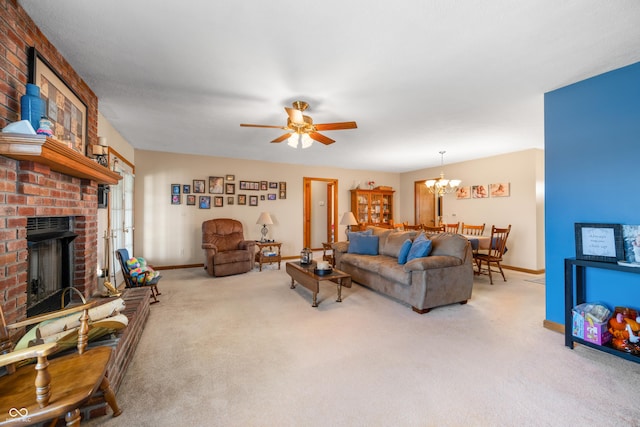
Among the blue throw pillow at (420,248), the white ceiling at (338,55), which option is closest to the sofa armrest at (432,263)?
the blue throw pillow at (420,248)

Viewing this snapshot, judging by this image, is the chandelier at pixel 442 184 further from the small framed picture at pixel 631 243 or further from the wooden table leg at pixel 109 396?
the wooden table leg at pixel 109 396

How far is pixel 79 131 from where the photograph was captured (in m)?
Answer: 2.57

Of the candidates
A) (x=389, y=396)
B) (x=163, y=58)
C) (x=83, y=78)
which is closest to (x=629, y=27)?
(x=389, y=396)

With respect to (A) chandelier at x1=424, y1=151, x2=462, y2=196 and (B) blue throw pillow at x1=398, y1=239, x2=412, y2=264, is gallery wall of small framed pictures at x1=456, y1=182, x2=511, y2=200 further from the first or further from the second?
(B) blue throw pillow at x1=398, y1=239, x2=412, y2=264

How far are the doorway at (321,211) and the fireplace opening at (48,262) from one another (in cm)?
505

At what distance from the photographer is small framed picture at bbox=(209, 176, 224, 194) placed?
603 cm

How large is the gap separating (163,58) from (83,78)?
3.29ft

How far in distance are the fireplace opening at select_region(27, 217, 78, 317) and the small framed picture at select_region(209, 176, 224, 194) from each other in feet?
11.4

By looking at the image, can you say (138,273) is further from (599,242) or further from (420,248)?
(599,242)

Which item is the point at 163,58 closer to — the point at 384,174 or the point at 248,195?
the point at 248,195

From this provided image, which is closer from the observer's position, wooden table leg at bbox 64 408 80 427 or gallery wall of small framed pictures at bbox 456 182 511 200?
wooden table leg at bbox 64 408 80 427

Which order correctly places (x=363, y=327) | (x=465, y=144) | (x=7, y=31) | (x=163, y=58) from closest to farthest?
(x=7, y=31), (x=163, y=58), (x=363, y=327), (x=465, y=144)

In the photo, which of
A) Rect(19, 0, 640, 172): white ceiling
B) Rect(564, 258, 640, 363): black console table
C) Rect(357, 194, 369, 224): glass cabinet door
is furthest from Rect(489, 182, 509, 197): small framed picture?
Rect(564, 258, 640, 363): black console table

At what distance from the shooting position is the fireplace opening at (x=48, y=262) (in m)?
1.99
